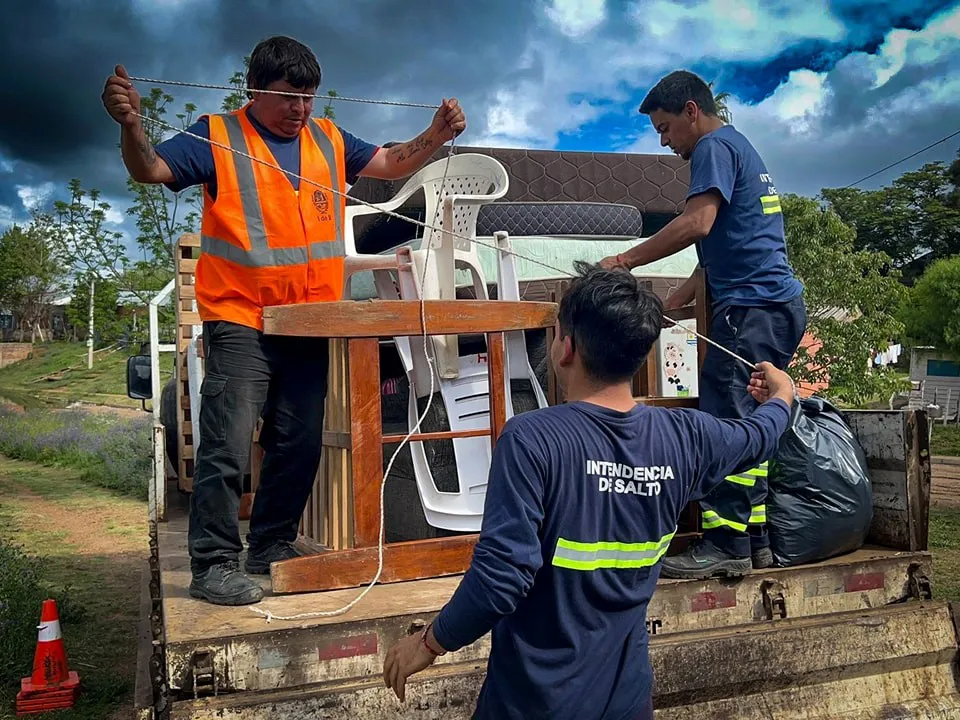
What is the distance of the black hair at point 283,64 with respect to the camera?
2766mm

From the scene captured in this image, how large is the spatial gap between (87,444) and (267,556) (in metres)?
13.3

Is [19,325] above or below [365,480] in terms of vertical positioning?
above

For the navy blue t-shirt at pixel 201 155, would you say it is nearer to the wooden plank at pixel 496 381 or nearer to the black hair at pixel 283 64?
the black hair at pixel 283 64

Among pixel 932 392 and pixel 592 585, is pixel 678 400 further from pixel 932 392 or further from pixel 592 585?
pixel 932 392

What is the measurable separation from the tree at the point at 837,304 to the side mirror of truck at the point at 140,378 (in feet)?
32.1

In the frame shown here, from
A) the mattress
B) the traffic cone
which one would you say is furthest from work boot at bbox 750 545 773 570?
the mattress

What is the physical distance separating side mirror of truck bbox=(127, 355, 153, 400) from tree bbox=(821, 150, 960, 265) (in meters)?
36.6

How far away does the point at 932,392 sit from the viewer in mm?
23109

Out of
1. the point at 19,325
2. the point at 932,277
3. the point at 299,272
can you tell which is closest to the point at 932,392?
the point at 932,277

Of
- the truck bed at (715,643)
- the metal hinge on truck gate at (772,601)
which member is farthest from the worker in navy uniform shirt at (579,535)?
the metal hinge on truck gate at (772,601)

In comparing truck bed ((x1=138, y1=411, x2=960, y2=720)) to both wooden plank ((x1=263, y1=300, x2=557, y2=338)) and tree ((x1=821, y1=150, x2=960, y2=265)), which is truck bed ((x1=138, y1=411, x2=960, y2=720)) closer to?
wooden plank ((x1=263, y1=300, x2=557, y2=338))

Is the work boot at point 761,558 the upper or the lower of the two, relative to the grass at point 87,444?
upper

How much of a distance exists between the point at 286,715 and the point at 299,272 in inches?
52.8

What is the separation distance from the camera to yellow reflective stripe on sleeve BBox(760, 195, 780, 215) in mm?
3035
